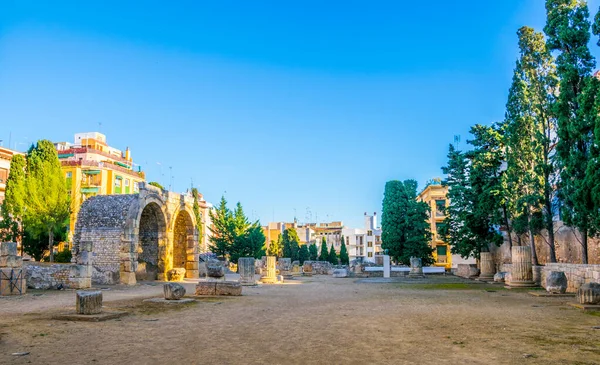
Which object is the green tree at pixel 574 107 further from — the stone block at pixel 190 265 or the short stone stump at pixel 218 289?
the stone block at pixel 190 265

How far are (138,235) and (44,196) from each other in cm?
890

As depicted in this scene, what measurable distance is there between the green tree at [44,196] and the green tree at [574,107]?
28.1 metres

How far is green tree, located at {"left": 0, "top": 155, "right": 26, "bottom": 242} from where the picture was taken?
32062 mm

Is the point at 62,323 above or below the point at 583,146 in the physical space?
below

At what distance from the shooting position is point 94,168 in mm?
53125

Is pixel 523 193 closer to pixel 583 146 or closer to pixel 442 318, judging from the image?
pixel 583 146

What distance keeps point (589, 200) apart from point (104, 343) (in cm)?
1501

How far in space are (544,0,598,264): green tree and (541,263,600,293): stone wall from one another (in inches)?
43.0

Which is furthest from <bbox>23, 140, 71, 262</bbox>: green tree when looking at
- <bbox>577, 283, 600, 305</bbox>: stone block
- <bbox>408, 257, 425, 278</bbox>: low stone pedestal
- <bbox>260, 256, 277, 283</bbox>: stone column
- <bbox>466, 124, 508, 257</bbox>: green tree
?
<bbox>577, 283, 600, 305</bbox>: stone block

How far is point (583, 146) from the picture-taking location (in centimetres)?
1745

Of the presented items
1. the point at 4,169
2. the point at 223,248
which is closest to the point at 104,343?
the point at 223,248

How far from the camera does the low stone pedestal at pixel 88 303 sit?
1100 cm

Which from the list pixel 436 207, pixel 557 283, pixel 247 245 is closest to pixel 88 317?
pixel 557 283

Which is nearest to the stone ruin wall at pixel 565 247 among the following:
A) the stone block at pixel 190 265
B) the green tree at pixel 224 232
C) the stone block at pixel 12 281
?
the stone block at pixel 190 265
